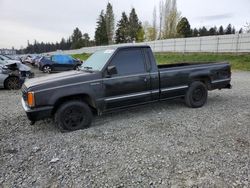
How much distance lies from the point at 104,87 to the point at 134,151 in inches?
67.9

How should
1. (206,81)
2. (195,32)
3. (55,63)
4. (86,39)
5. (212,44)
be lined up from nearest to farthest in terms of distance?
(206,81) < (55,63) < (212,44) < (195,32) < (86,39)

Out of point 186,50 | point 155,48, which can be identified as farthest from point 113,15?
point 186,50

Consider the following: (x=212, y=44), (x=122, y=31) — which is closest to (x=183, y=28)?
(x=122, y=31)

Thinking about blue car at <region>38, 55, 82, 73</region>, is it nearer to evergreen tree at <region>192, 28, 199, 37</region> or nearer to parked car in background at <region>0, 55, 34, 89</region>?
parked car in background at <region>0, 55, 34, 89</region>

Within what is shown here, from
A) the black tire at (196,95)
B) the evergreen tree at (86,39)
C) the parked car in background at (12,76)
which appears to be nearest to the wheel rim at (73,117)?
the black tire at (196,95)

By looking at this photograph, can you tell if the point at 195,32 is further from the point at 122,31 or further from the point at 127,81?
the point at 127,81

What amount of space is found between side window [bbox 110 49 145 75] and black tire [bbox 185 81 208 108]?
1.77m

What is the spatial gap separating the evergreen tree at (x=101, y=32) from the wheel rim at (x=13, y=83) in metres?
62.1

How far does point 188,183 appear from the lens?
3049 mm

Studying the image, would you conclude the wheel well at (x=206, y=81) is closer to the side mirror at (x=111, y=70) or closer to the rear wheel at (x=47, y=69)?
the side mirror at (x=111, y=70)

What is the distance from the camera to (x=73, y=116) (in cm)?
497

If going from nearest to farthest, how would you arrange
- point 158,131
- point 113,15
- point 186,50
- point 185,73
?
point 158,131
point 185,73
point 186,50
point 113,15

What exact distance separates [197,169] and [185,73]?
345 centimetres

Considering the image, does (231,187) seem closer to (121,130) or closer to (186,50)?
(121,130)
